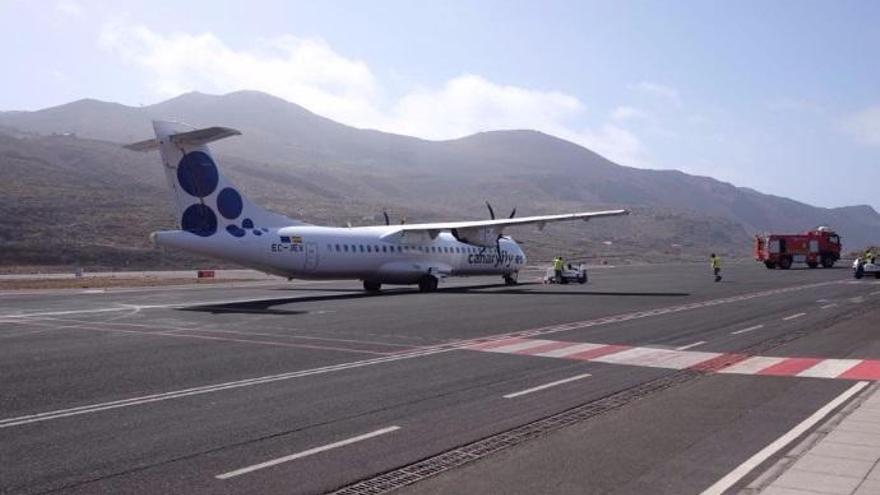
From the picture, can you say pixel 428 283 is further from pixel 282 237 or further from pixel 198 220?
pixel 198 220

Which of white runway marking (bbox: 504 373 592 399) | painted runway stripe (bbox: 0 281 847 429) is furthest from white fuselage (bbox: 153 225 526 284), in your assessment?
white runway marking (bbox: 504 373 592 399)

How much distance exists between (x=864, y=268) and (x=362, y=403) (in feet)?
177

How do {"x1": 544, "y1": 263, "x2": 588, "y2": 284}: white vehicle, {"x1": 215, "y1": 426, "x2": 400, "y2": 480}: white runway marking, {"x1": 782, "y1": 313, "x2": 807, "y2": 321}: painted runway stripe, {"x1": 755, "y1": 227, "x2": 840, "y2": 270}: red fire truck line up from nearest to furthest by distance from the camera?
{"x1": 215, "y1": 426, "x2": 400, "y2": 480}: white runway marking
{"x1": 782, "y1": 313, "x2": 807, "y2": 321}: painted runway stripe
{"x1": 544, "y1": 263, "x2": 588, "y2": 284}: white vehicle
{"x1": 755, "y1": 227, "x2": 840, "y2": 270}: red fire truck

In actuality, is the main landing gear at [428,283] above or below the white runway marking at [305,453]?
above

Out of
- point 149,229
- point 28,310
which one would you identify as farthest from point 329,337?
point 149,229

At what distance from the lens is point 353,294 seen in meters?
36.5

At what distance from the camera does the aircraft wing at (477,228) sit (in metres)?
38.8

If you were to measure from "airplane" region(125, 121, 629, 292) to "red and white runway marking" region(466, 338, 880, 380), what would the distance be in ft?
45.0

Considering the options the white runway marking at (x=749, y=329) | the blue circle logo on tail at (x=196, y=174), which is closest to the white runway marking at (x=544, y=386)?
the white runway marking at (x=749, y=329)

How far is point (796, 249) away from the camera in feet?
254

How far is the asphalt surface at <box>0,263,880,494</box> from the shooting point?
786cm

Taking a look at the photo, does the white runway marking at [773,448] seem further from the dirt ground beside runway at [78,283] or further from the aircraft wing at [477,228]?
the dirt ground beside runway at [78,283]

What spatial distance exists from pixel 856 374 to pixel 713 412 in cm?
475

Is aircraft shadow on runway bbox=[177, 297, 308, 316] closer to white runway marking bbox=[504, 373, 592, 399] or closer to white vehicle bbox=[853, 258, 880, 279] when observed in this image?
white runway marking bbox=[504, 373, 592, 399]
